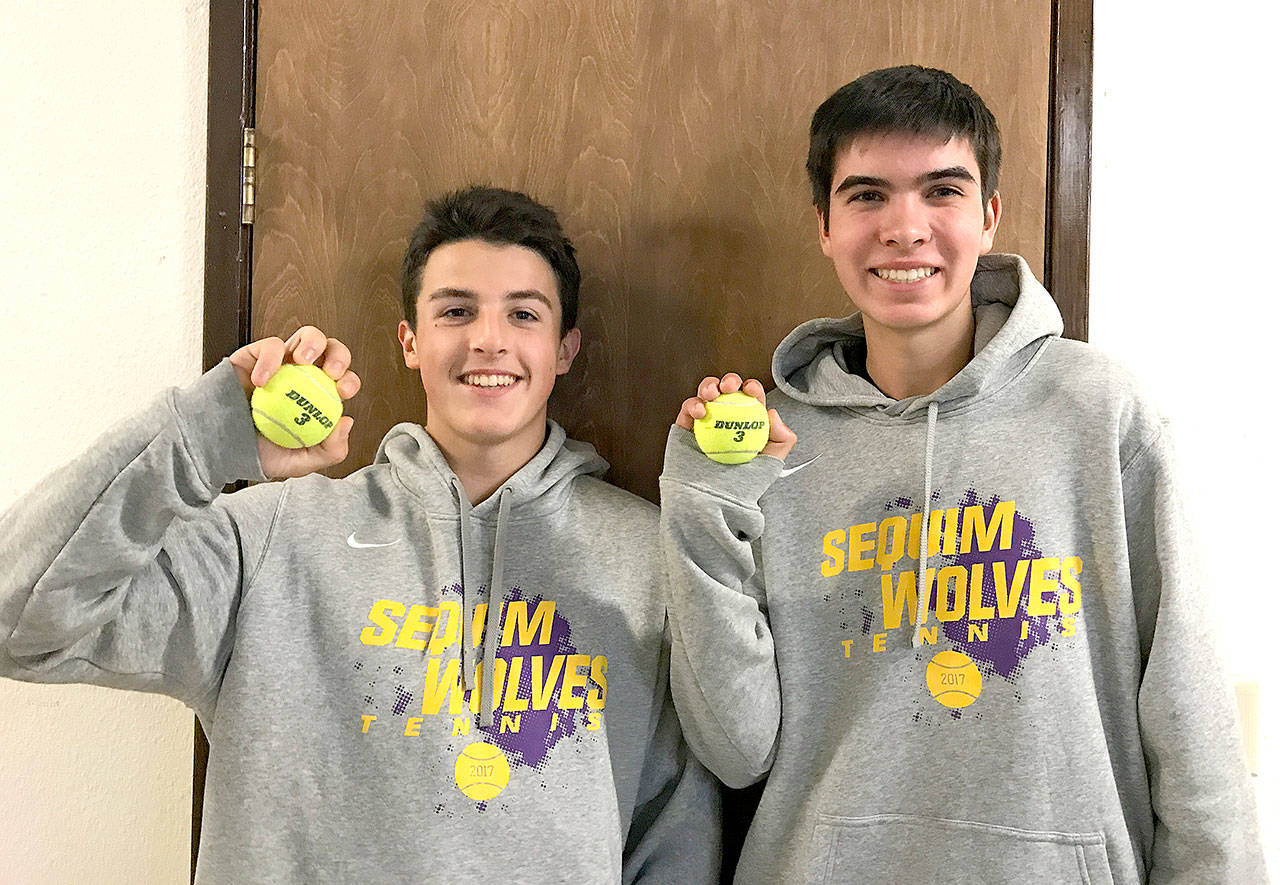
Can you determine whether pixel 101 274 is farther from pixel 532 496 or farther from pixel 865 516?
pixel 865 516

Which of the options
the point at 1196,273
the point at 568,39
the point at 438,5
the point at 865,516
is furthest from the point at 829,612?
the point at 438,5

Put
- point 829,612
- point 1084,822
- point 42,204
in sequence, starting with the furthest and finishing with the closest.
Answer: point 42,204, point 829,612, point 1084,822

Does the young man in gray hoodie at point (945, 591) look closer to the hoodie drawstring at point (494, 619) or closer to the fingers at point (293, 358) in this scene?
the hoodie drawstring at point (494, 619)

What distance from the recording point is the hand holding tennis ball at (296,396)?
1054 mm

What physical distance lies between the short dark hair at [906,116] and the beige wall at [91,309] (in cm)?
91

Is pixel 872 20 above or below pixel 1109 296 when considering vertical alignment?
above

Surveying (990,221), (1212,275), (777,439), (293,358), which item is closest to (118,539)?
(293,358)

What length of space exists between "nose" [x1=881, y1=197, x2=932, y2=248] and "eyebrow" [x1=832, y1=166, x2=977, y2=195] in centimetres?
3

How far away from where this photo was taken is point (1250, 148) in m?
1.56

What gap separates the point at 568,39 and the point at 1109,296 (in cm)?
88

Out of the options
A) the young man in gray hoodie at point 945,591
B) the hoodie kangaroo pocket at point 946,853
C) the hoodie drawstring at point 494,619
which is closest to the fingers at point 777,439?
the young man in gray hoodie at point 945,591

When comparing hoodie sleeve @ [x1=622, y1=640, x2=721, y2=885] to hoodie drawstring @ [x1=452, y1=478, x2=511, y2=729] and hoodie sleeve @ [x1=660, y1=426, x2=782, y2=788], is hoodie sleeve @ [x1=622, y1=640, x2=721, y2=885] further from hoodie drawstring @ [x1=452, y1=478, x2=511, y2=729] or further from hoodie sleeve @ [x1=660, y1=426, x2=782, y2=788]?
hoodie drawstring @ [x1=452, y1=478, x2=511, y2=729]

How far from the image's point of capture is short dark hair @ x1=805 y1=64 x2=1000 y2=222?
128cm

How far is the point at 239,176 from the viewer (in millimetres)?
1525
